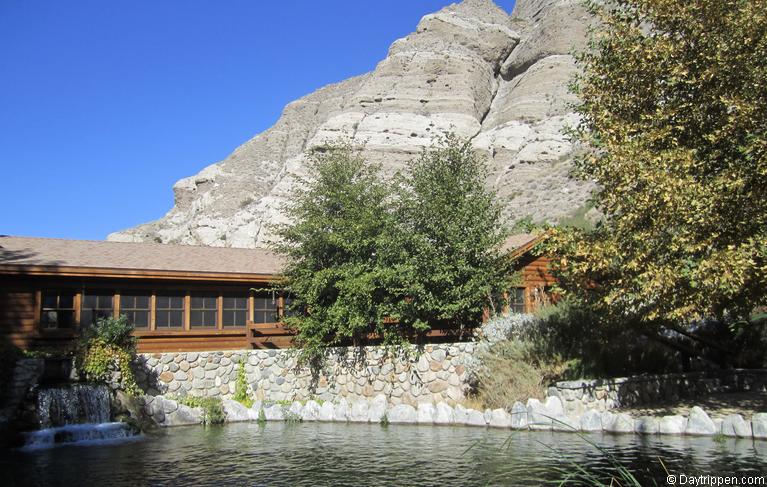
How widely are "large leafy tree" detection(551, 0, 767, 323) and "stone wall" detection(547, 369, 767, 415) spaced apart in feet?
5.73

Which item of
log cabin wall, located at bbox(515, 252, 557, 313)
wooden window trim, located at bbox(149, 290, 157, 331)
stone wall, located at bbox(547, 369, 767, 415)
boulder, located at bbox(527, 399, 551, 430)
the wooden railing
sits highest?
log cabin wall, located at bbox(515, 252, 557, 313)

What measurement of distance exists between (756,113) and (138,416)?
15.2 metres

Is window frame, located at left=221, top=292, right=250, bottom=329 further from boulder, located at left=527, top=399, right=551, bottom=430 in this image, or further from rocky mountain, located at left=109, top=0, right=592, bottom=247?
rocky mountain, located at left=109, top=0, right=592, bottom=247

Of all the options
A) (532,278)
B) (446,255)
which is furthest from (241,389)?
(532,278)

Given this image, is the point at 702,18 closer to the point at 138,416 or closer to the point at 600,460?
the point at 600,460

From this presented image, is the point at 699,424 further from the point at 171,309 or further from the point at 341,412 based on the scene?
the point at 171,309

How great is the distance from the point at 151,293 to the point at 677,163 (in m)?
14.8

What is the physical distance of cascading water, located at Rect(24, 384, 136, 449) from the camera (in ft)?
45.0

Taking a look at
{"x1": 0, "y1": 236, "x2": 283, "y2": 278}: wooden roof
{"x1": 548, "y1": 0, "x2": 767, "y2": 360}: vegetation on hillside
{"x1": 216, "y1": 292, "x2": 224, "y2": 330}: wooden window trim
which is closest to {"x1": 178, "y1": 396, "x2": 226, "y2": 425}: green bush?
{"x1": 216, "y1": 292, "x2": 224, "y2": 330}: wooden window trim

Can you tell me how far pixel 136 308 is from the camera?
1867 cm

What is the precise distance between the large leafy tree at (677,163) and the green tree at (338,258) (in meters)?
6.30

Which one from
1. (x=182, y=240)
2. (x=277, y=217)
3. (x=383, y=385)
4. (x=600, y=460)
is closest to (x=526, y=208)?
(x=277, y=217)

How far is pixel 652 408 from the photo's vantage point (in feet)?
44.8

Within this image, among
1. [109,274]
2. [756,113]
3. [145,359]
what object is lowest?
[145,359]
